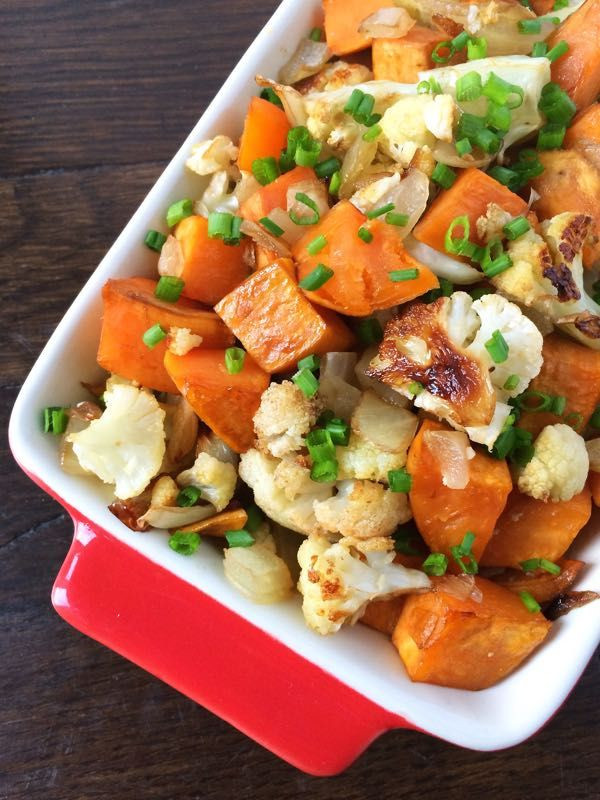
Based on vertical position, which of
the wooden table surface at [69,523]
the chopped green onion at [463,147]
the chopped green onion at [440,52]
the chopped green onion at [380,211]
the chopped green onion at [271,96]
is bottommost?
the wooden table surface at [69,523]

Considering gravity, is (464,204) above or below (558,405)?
above

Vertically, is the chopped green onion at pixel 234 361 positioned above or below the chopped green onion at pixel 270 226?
below

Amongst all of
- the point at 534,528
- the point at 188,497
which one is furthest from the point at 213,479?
the point at 534,528

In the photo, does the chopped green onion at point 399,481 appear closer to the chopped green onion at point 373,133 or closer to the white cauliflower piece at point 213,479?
the white cauliflower piece at point 213,479

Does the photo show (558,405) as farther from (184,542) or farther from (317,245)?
(184,542)

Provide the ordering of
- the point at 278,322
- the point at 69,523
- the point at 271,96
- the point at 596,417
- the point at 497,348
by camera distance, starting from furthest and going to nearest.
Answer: the point at 69,523
the point at 271,96
the point at 596,417
the point at 278,322
the point at 497,348

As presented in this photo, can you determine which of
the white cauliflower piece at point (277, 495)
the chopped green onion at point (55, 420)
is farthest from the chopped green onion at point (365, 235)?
the chopped green onion at point (55, 420)

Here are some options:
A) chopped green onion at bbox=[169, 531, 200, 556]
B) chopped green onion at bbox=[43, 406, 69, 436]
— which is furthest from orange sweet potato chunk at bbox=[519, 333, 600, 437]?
chopped green onion at bbox=[43, 406, 69, 436]
